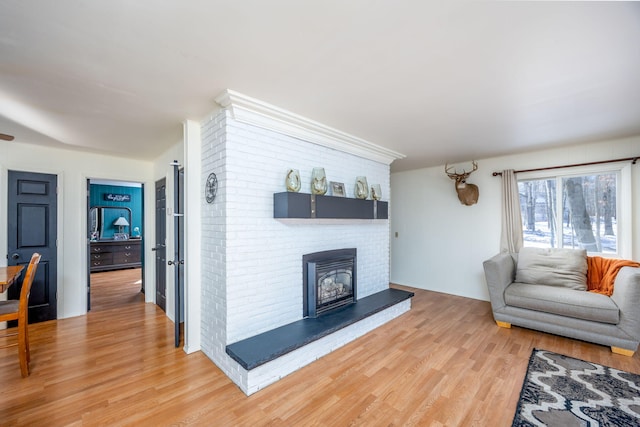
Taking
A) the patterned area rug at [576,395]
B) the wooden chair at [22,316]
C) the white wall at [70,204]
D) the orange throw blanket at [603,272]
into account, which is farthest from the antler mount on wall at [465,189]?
the white wall at [70,204]

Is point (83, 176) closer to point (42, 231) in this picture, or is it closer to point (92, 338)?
point (42, 231)

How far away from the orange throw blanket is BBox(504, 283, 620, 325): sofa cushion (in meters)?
0.29

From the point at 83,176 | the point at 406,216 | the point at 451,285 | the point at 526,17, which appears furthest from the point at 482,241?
the point at 83,176

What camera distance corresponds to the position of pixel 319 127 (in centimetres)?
283

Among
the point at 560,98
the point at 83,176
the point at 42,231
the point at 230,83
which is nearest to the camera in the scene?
the point at 230,83

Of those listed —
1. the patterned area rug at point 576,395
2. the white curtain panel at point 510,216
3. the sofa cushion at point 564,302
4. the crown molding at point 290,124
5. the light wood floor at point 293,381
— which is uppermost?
the crown molding at point 290,124

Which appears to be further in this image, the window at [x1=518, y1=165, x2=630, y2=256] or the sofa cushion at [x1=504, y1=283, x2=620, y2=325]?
the window at [x1=518, y1=165, x2=630, y2=256]

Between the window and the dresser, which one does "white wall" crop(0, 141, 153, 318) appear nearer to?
the dresser

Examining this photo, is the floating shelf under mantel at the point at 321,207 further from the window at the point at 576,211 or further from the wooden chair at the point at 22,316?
the window at the point at 576,211

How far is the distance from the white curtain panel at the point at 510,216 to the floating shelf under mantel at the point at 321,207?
206 cm

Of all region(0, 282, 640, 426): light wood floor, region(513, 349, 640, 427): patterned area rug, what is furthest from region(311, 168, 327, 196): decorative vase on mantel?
region(513, 349, 640, 427): patterned area rug

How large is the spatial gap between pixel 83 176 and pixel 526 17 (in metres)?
5.14

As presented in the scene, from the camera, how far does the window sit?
3.41 metres

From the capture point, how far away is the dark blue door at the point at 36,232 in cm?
338
